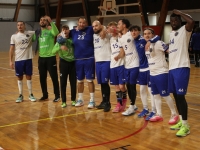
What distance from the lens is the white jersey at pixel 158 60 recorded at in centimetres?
512

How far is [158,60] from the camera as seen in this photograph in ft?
16.9

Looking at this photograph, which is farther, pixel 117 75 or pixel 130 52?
pixel 117 75

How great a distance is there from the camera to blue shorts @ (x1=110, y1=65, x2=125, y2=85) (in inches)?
233

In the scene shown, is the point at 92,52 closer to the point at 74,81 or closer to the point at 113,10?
the point at 74,81

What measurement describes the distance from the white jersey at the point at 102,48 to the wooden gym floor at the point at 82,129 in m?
1.08

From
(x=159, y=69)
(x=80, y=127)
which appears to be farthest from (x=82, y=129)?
(x=159, y=69)

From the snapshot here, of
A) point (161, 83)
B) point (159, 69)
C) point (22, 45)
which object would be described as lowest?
point (161, 83)

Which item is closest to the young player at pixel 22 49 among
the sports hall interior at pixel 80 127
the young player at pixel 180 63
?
the sports hall interior at pixel 80 127

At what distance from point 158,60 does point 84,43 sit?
1828 millimetres

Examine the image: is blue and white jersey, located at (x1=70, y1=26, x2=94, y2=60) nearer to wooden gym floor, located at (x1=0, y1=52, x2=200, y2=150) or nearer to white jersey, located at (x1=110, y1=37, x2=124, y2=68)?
white jersey, located at (x1=110, y1=37, x2=124, y2=68)

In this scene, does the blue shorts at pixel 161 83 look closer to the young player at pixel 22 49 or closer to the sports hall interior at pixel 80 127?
the sports hall interior at pixel 80 127

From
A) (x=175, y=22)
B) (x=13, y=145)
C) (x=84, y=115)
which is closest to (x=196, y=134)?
(x=175, y=22)

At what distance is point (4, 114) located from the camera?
620 centimetres

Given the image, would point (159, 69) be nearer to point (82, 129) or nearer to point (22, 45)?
point (82, 129)
